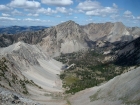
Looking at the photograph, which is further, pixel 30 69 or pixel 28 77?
pixel 30 69

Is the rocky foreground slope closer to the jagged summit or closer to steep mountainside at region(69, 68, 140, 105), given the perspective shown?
the jagged summit

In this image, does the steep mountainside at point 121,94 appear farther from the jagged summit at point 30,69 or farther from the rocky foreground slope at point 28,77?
the jagged summit at point 30,69

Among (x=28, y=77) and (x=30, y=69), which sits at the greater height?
(x=30, y=69)

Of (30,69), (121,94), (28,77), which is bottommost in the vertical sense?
(28,77)

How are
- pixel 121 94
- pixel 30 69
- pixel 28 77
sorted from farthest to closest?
pixel 30 69, pixel 28 77, pixel 121 94

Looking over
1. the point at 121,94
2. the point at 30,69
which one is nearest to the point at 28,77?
the point at 30,69

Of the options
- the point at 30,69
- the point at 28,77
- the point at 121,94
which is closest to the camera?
the point at 121,94

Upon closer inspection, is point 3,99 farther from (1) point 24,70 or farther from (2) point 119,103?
(1) point 24,70

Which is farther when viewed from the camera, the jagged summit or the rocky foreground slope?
the jagged summit

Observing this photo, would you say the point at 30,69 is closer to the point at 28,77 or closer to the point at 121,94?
the point at 28,77

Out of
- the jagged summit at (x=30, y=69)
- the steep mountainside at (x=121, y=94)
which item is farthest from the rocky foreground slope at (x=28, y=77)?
the steep mountainside at (x=121, y=94)

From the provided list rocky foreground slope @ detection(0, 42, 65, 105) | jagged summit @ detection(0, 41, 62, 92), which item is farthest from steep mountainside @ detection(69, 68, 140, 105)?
jagged summit @ detection(0, 41, 62, 92)
